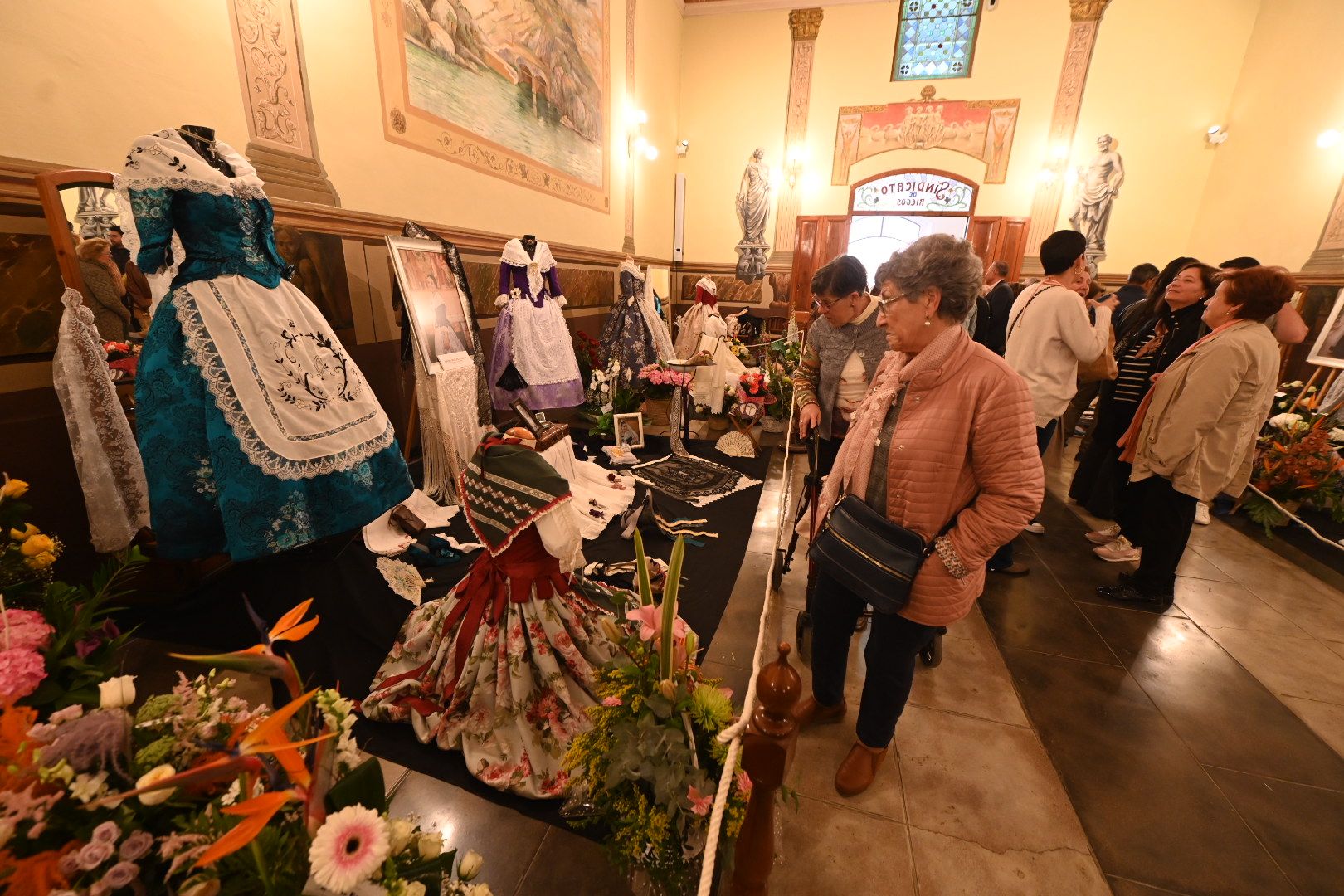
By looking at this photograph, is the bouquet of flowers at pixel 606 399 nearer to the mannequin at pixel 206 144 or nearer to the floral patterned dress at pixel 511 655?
the floral patterned dress at pixel 511 655

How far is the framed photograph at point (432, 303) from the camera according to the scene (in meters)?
3.38

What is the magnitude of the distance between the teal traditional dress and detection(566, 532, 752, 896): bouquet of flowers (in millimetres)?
1719

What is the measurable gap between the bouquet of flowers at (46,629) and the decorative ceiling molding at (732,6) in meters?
11.9

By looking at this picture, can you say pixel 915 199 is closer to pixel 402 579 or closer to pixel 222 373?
pixel 402 579

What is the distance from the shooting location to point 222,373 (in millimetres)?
2008

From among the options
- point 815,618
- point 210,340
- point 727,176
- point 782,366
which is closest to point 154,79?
point 210,340

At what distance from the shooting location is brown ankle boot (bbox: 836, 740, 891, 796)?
5.82 ft

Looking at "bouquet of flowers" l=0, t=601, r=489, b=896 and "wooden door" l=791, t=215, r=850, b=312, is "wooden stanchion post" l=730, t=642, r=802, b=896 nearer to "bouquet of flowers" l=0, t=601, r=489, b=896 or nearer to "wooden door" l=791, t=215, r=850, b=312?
"bouquet of flowers" l=0, t=601, r=489, b=896

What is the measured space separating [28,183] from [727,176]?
32.8ft

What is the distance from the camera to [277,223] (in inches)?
116

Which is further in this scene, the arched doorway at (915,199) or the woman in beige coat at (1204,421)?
the arched doorway at (915,199)

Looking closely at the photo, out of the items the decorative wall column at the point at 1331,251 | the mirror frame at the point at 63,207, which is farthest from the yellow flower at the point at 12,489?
the decorative wall column at the point at 1331,251

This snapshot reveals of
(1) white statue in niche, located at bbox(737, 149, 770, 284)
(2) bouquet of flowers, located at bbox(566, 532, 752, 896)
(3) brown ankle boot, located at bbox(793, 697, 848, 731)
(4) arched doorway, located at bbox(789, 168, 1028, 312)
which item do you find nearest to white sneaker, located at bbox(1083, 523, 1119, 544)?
(3) brown ankle boot, located at bbox(793, 697, 848, 731)

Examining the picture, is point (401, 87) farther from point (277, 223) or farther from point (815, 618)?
point (815, 618)
